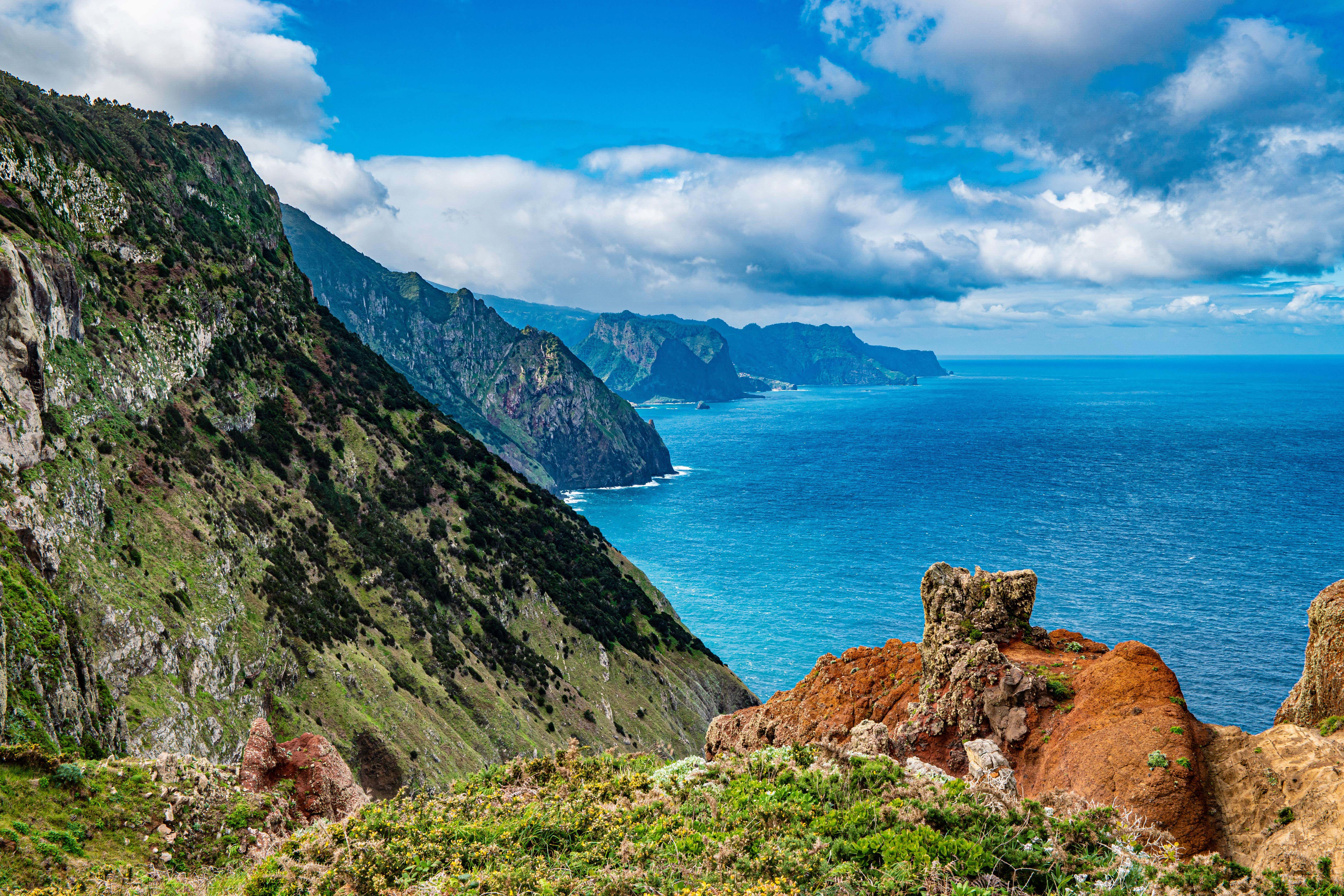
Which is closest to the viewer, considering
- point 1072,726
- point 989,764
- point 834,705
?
point 989,764

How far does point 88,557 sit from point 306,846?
1104 inches

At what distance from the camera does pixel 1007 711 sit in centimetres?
2438

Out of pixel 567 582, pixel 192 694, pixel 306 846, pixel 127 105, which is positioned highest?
pixel 127 105

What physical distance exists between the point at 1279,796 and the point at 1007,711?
8.11 m

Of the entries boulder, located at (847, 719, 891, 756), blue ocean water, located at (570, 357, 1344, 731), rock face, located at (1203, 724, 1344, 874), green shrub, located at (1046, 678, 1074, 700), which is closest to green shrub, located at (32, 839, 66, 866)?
boulder, located at (847, 719, 891, 756)

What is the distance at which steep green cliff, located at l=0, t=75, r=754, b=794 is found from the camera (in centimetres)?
3259

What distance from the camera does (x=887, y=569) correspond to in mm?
123875

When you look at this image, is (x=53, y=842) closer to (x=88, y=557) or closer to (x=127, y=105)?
(x=88, y=557)

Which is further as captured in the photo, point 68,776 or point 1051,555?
point 1051,555

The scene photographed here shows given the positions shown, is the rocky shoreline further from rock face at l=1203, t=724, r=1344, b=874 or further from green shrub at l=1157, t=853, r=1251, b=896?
green shrub at l=1157, t=853, r=1251, b=896

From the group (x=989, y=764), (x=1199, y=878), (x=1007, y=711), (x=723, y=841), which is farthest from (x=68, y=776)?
(x=1007, y=711)

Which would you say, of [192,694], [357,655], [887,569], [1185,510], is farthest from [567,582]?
[1185,510]

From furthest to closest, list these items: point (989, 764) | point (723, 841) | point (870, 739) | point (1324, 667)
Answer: point (870, 739) < point (989, 764) < point (1324, 667) < point (723, 841)

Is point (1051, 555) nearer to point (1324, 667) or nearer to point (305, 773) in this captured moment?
point (1324, 667)
